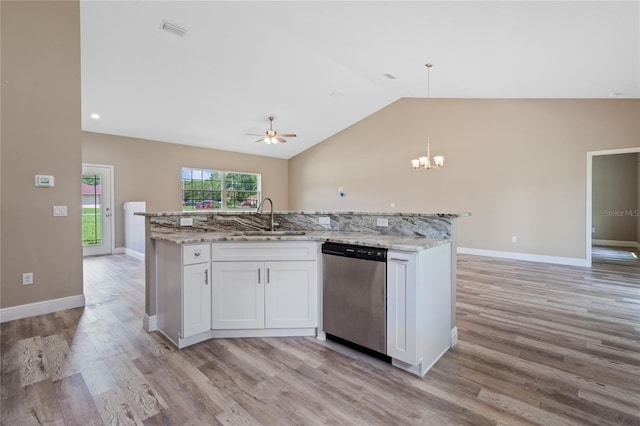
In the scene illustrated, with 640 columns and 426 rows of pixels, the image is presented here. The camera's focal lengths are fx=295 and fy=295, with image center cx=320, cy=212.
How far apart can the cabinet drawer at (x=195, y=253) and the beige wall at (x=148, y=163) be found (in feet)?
18.4

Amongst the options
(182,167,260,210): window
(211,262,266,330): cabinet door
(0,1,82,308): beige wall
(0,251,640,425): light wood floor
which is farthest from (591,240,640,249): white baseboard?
(0,1,82,308): beige wall

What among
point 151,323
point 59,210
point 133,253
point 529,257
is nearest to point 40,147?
point 59,210

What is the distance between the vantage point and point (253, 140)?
806 cm

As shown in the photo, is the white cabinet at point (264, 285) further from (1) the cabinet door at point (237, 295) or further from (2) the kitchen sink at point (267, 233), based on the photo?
(2) the kitchen sink at point (267, 233)

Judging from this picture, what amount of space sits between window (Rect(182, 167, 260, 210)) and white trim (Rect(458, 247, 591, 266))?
6.19m

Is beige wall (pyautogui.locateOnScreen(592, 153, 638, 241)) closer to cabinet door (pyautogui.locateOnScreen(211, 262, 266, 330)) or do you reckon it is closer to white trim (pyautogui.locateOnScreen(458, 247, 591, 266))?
white trim (pyautogui.locateOnScreen(458, 247, 591, 266))

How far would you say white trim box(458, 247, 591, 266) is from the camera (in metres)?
5.27

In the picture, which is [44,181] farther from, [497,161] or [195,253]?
[497,161]

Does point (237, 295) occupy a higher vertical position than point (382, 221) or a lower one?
lower

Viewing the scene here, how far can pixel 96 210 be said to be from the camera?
641cm

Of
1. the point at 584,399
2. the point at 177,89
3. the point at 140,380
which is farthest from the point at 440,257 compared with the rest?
the point at 177,89

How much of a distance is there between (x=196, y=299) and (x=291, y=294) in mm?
759

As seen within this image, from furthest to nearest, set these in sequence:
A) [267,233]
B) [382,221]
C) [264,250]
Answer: [267,233]
[382,221]
[264,250]

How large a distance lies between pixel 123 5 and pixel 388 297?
416 cm
